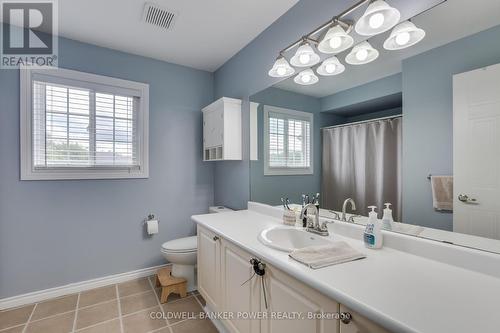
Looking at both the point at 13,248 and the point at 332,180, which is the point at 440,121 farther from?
the point at 13,248

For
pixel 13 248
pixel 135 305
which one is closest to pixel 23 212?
pixel 13 248

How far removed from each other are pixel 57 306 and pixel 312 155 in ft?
8.27

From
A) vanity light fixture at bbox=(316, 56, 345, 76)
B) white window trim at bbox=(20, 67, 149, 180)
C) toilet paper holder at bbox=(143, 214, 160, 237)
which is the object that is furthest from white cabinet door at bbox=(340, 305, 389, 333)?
white window trim at bbox=(20, 67, 149, 180)

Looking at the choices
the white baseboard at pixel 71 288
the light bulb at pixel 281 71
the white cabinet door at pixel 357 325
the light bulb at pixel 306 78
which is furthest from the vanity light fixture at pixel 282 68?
the white baseboard at pixel 71 288

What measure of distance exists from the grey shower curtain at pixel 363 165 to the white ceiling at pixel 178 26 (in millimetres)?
1141

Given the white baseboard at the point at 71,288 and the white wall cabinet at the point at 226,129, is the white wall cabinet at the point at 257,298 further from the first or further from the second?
the white baseboard at the point at 71,288

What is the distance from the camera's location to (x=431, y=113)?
1119mm

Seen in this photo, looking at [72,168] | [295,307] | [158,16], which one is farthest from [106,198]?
[295,307]

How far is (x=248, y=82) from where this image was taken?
2379mm

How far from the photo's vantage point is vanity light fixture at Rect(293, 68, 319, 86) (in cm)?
174

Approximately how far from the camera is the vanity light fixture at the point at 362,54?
1363mm

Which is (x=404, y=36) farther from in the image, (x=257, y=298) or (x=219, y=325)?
(x=219, y=325)

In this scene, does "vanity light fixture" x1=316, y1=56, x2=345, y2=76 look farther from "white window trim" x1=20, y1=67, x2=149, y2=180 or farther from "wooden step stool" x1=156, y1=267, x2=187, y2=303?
"wooden step stool" x1=156, y1=267, x2=187, y2=303

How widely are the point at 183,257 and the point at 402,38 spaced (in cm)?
227
